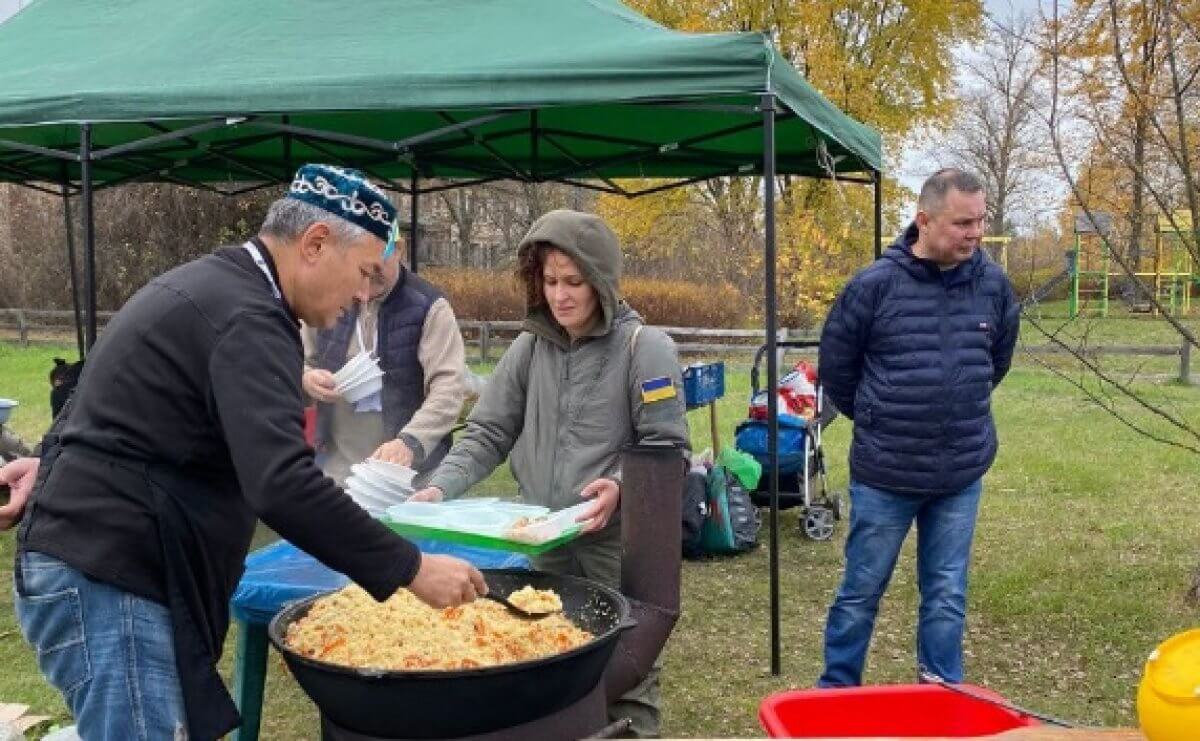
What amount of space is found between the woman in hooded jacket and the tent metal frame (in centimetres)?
126

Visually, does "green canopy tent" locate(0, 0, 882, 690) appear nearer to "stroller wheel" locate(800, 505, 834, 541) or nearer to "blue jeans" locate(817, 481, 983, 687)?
"blue jeans" locate(817, 481, 983, 687)

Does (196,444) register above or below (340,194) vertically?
below

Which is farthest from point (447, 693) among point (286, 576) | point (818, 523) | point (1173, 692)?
point (818, 523)

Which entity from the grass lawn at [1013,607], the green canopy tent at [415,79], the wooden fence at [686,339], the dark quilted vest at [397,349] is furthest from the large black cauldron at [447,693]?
the wooden fence at [686,339]

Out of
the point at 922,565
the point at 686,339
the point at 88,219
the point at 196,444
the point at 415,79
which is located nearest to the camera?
the point at 196,444

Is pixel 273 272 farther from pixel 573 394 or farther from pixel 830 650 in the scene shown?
pixel 830 650

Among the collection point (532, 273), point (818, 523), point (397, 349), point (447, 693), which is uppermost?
point (532, 273)

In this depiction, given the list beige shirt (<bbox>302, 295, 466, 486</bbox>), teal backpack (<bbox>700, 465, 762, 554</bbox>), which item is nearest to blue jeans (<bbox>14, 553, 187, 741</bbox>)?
beige shirt (<bbox>302, 295, 466, 486</bbox>)

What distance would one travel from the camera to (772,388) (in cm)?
433

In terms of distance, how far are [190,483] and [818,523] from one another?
483cm

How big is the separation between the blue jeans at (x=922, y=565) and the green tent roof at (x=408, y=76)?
158cm

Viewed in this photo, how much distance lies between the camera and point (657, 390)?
2.90 metres

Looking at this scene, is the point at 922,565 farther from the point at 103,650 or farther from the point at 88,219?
the point at 88,219

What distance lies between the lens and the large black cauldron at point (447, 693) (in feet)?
6.67
